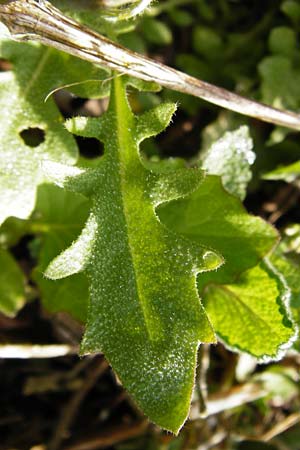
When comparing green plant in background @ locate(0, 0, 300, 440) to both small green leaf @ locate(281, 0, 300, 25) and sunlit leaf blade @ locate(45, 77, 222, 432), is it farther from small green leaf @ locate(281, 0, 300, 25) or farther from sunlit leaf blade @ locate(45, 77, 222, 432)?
small green leaf @ locate(281, 0, 300, 25)

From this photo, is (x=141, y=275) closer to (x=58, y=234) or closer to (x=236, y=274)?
(x=236, y=274)

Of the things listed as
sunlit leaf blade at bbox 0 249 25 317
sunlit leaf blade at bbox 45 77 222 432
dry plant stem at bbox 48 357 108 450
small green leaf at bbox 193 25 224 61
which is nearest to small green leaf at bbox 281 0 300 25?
small green leaf at bbox 193 25 224 61

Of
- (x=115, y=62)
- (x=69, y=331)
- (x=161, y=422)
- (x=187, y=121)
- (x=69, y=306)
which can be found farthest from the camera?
(x=187, y=121)

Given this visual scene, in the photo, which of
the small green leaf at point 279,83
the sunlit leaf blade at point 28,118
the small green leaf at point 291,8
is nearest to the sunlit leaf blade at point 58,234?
the sunlit leaf blade at point 28,118

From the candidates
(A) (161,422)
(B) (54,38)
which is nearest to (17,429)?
(A) (161,422)

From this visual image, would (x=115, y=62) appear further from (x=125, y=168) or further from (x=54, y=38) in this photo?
(x=125, y=168)

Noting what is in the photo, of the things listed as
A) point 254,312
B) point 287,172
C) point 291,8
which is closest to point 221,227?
point 254,312
